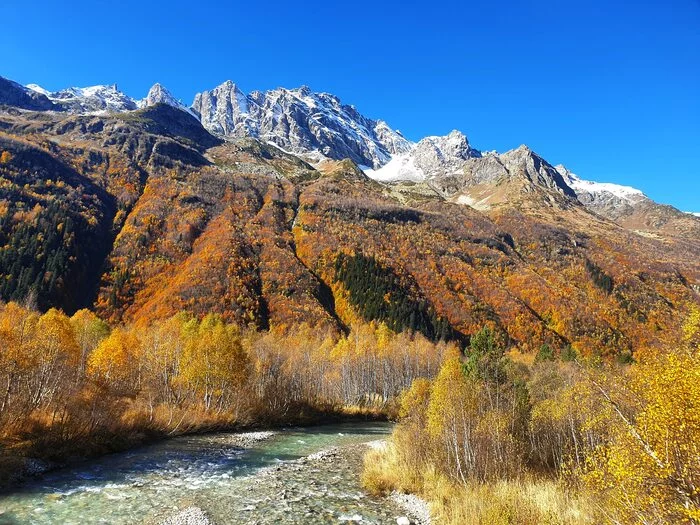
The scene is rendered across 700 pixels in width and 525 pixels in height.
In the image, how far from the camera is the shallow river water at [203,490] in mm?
17625

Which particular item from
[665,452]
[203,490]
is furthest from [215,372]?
[665,452]

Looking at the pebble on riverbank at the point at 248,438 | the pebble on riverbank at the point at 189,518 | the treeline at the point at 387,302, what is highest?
the treeline at the point at 387,302

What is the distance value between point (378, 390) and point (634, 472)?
81328 millimetres

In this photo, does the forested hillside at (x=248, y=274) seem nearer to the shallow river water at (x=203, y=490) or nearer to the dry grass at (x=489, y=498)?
the shallow river water at (x=203, y=490)

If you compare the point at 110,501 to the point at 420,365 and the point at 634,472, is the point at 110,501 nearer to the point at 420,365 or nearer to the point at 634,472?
the point at 634,472

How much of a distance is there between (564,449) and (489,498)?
9860 millimetres

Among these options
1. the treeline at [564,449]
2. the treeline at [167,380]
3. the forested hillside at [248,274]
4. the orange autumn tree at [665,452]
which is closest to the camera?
the orange autumn tree at [665,452]

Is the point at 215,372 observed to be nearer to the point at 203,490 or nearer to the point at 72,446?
the point at 72,446

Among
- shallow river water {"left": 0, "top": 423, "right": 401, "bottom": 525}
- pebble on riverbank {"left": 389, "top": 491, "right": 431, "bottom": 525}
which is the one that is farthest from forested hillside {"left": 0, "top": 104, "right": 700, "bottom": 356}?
pebble on riverbank {"left": 389, "top": 491, "right": 431, "bottom": 525}

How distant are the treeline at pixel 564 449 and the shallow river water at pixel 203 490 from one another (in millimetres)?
3149

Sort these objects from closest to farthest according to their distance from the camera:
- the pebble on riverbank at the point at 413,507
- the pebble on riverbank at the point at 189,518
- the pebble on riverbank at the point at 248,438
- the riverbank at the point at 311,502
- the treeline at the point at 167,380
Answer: the pebble on riverbank at the point at 189,518
the pebble on riverbank at the point at 413,507
the riverbank at the point at 311,502
the treeline at the point at 167,380
the pebble on riverbank at the point at 248,438

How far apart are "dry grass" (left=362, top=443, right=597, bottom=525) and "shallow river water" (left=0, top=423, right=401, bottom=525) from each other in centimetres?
186

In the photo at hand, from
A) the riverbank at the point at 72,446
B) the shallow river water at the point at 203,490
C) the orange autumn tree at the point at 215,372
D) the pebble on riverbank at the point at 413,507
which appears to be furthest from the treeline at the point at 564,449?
the orange autumn tree at the point at 215,372

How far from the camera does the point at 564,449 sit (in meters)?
23.8
